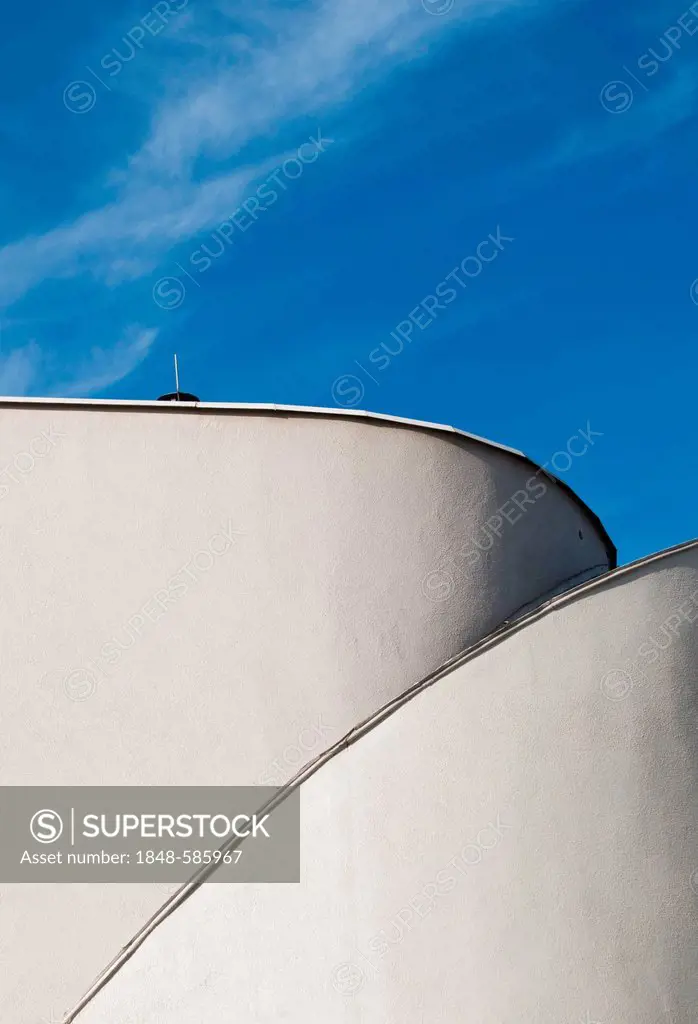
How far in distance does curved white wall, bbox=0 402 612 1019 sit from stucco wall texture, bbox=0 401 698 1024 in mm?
23

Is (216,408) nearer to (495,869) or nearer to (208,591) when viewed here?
(208,591)

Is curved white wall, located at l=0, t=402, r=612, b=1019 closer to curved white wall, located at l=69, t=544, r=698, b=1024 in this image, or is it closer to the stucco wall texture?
the stucco wall texture

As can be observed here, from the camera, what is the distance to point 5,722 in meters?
9.68

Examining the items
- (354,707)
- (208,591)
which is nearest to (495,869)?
(354,707)

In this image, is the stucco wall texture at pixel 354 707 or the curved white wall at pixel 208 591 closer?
the stucco wall texture at pixel 354 707

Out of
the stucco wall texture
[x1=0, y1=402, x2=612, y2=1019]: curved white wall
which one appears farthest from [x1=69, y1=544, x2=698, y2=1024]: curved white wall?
[x1=0, y1=402, x2=612, y2=1019]: curved white wall

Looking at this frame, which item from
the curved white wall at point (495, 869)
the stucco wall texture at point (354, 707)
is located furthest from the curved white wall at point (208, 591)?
the curved white wall at point (495, 869)

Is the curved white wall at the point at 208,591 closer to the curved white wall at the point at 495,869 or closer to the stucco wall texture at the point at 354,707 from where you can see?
the stucco wall texture at the point at 354,707

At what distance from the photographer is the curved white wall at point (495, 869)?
7910 mm

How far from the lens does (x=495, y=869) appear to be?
802 cm

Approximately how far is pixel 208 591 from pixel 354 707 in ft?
5.09

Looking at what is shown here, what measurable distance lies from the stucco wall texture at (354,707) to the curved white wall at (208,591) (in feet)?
0.07

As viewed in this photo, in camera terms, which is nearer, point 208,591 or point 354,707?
point 354,707

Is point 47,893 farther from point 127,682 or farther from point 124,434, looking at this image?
point 124,434
